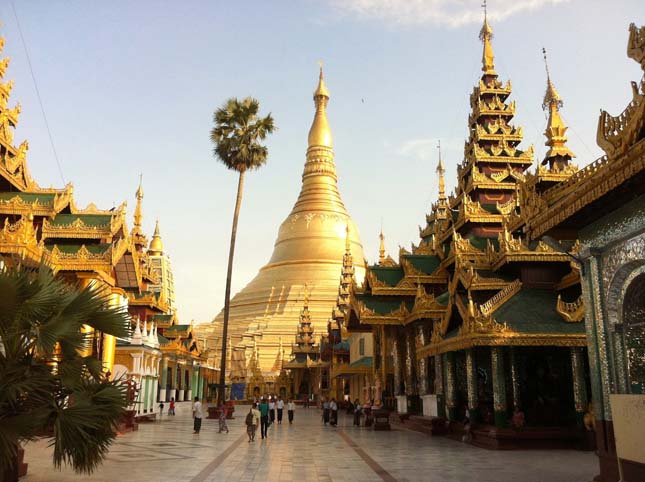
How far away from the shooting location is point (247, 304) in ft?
228

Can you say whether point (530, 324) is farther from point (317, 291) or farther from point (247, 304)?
point (247, 304)

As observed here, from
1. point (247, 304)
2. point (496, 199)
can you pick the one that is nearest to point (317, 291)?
point (247, 304)

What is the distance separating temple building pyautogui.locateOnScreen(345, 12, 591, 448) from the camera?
1566 centimetres

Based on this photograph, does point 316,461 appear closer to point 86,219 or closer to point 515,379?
point 515,379

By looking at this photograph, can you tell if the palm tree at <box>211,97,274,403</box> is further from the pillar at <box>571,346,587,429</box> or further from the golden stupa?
the golden stupa

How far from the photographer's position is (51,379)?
7.95 meters

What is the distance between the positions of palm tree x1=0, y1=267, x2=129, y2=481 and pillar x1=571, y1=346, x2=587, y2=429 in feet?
38.1

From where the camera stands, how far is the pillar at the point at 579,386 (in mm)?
15367

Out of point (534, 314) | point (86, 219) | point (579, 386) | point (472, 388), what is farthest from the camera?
point (86, 219)

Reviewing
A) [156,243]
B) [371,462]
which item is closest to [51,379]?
[371,462]

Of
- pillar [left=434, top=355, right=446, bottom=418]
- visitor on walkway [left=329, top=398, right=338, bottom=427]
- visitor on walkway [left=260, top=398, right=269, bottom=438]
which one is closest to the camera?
visitor on walkway [left=260, top=398, right=269, bottom=438]

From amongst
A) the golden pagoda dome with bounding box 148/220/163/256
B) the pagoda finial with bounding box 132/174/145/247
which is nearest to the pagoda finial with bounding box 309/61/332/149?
the golden pagoda dome with bounding box 148/220/163/256

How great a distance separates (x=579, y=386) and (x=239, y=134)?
2018 cm

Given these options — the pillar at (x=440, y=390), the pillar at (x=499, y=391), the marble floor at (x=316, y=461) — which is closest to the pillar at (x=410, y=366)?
the pillar at (x=440, y=390)
